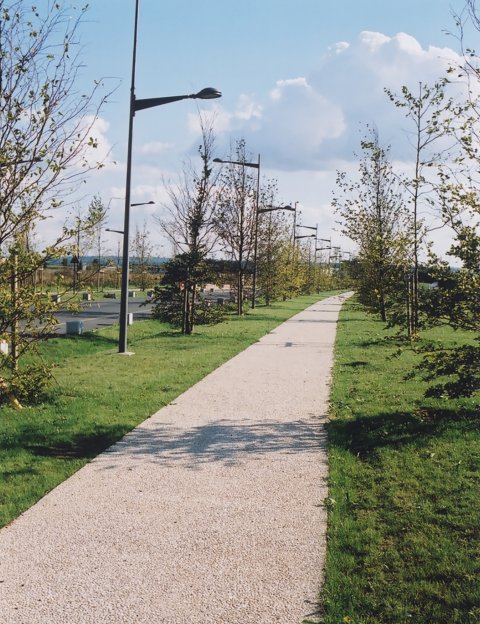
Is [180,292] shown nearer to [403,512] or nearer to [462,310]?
[462,310]

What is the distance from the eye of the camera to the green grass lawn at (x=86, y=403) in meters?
5.57

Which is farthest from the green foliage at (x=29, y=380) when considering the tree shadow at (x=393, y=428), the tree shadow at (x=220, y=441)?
the tree shadow at (x=393, y=428)

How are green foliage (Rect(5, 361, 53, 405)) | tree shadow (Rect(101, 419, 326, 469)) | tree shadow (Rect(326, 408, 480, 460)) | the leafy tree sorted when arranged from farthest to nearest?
the leafy tree
tree shadow (Rect(326, 408, 480, 460))
tree shadow (Rect(101, 419, 326, 469))
green foliage (Rect(5, 361, 53, 405))

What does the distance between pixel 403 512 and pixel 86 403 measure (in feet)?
17.2

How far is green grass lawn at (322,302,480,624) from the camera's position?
11.2 ft

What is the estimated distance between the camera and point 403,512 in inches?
185

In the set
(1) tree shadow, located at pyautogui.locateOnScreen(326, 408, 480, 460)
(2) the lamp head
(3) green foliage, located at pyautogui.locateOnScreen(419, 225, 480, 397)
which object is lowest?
(1) tree shadow, located at pyautogui.locateOnScreen(326, 408, 480, 460)

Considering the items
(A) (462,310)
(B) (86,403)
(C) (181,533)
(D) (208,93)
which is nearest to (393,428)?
(A) (462,310)

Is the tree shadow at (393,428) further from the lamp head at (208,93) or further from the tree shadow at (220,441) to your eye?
the lamp head at (208,93)

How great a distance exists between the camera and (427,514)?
4.64 meters

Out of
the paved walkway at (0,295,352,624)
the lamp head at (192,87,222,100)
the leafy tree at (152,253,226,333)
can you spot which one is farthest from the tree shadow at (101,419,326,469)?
the leafy tree at (152,253,226,333)

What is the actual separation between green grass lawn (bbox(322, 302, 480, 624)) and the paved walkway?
0.21 metres

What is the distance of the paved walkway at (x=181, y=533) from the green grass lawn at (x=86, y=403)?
31cm

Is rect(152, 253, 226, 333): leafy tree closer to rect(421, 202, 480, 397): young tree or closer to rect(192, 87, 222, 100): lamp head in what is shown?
rect(192, 87, 222, 100): lamp head
